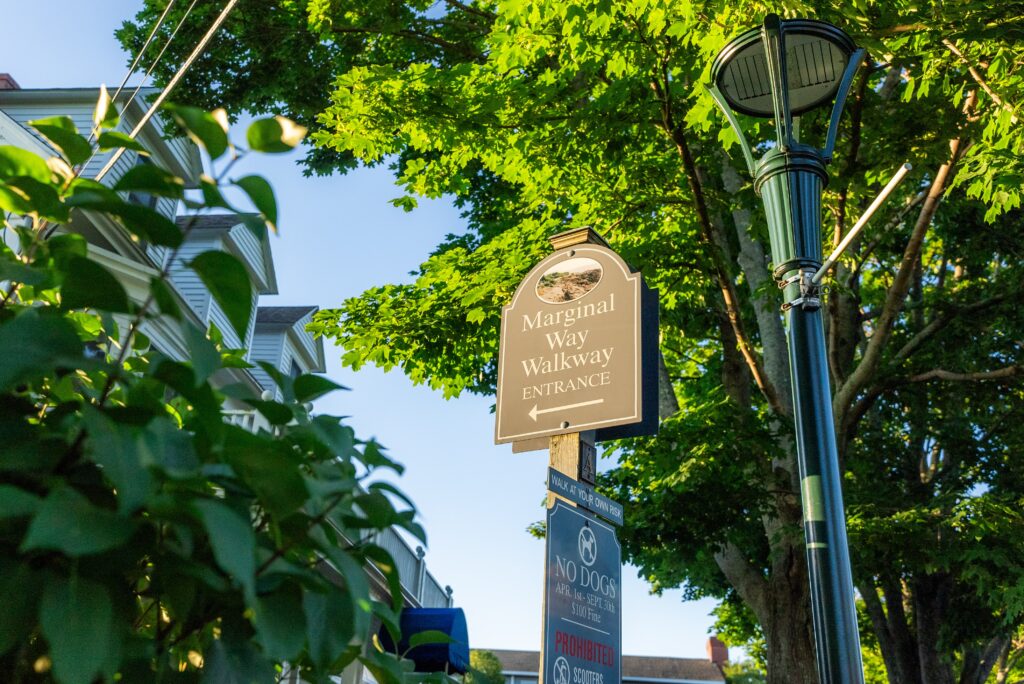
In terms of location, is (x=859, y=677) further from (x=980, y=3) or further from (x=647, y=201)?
(x=647, y=201)

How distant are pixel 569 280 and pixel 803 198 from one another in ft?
5.25

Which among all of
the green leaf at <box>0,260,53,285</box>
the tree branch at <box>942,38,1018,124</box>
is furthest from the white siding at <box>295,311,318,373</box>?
the green leaf at <box>0,260,53,285</box>

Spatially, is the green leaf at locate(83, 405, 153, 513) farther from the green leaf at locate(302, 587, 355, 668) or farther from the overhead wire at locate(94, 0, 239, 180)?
the overhead wire at locate(94, 0, 239, 180)

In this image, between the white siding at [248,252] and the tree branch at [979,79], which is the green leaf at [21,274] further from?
the white siding at [248,252]

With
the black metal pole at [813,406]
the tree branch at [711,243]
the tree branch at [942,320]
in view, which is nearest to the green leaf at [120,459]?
the black metal pole at [813,406]

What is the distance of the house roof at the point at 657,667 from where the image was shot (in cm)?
5425

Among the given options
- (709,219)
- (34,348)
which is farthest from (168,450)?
(709,219)

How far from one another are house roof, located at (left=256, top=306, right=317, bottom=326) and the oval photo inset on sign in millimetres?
22374

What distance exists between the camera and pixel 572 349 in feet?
12.9

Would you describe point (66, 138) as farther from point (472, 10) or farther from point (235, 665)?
point (472, 10)

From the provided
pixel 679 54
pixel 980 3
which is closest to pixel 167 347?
pixel 679 54

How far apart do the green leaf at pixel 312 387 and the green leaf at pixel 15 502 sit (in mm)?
439

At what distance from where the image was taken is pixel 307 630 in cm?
102

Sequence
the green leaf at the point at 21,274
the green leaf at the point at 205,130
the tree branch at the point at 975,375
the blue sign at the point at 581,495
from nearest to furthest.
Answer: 1. the green leaf at the point at 205,130
2. the green leaf at the point at 21,274
3. the blue sign at the point at 581,495
4. the tree branch at the point at 975,375
